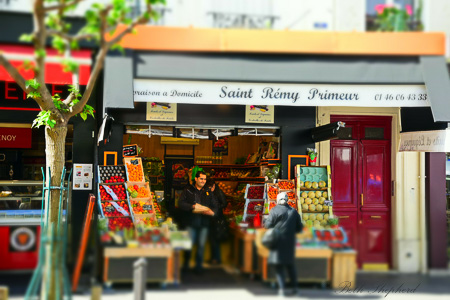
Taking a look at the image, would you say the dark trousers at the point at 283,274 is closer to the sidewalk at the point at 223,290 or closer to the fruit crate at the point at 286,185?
the sidewalk at the point at 223,290

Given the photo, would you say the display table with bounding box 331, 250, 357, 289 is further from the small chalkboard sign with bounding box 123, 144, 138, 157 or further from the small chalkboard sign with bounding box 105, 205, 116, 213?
the small chalkboard sign with bounding box 123, 144, 138, 157

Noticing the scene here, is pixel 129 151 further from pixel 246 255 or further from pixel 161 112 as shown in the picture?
pixel 246 255

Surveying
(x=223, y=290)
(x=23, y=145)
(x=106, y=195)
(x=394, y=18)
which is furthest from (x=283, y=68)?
(x=23, y=145)

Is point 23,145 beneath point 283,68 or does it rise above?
beneath

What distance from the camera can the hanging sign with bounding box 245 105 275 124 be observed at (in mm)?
11711

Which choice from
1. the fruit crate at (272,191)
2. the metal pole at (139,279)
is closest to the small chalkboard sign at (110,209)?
the fruit crate at (272,191)

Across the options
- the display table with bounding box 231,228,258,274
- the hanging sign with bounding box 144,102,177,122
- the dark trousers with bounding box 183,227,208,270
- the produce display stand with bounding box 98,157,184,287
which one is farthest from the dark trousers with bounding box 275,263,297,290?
the hanging sign with bounding box 144,102,177,122

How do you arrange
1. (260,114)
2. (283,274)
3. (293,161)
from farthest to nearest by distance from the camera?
(293,161) < (260,114) < (283,274)

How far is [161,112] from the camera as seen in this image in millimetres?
11391

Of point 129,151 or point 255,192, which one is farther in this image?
point 255,192

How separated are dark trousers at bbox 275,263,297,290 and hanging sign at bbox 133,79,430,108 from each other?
12.5 feet

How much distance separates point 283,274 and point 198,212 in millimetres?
2671

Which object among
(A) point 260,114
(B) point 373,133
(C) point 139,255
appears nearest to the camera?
(C) point 139,255

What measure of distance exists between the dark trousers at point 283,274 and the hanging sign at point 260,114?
16.5 ft
